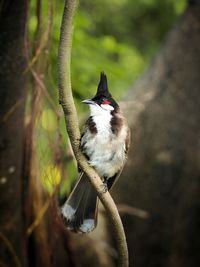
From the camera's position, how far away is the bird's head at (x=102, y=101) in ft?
8.70

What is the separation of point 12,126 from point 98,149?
1.86 ft

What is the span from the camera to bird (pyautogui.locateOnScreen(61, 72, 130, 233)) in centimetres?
287

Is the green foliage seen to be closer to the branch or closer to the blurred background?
the blurred background

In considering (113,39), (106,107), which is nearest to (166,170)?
(113,39)

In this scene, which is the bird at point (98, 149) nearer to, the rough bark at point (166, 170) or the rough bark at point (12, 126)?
the rough bark at point (12, 126)

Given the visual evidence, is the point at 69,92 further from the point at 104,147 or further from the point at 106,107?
the point at 104,147

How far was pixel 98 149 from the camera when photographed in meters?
2.91

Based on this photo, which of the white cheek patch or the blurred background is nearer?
the white cheek patch

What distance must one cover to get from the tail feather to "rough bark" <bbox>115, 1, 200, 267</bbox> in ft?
4.23

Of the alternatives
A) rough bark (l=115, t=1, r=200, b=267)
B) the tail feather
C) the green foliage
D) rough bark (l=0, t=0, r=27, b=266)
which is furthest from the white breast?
rough bark (l=115, t=1, r=200, b=267)

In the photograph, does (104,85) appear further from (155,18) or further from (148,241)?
(155,18)

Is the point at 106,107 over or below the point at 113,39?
below

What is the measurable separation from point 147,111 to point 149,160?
0.37 meters

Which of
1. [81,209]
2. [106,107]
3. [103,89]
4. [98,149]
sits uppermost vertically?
[103,89]
